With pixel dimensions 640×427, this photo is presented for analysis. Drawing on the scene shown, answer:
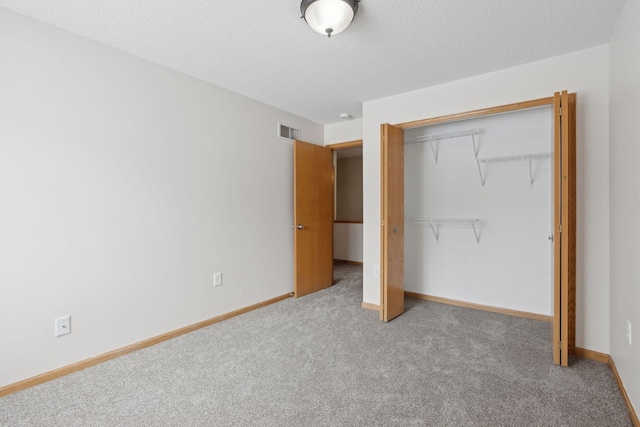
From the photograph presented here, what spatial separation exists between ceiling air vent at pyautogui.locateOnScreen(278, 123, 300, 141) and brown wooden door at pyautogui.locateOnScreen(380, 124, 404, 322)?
1.34m

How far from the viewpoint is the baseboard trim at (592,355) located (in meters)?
2.29

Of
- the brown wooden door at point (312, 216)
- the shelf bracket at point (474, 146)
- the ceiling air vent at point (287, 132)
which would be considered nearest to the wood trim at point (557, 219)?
the shelf bracket at point (474, 146)

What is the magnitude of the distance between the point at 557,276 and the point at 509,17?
1.73 meters

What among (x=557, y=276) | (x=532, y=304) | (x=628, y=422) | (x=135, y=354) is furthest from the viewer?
(x=532, y=304)

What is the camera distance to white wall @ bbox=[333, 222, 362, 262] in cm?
635

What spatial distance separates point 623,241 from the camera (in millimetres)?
1893

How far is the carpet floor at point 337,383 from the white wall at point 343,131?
8.17 feet

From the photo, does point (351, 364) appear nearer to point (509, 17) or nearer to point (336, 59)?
point (336, 59)

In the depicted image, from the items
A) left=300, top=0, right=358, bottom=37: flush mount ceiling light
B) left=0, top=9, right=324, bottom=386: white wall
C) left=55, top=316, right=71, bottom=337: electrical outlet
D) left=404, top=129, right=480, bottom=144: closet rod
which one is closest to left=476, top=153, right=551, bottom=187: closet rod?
left=404, top=129, right=480, bottom=144: closet rod

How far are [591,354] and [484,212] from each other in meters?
1.54

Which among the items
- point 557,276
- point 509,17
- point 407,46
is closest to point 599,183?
point 557,276

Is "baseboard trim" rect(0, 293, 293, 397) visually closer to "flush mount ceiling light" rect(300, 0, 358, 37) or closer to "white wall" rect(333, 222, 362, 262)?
"flush mount ceiling light" rect(300, 0, 358, 37)

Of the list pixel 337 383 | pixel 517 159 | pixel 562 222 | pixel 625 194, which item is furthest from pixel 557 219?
pixel 337 383

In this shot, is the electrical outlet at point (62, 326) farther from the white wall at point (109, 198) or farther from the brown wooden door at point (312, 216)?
the brown wooden door at point (312, 216)
